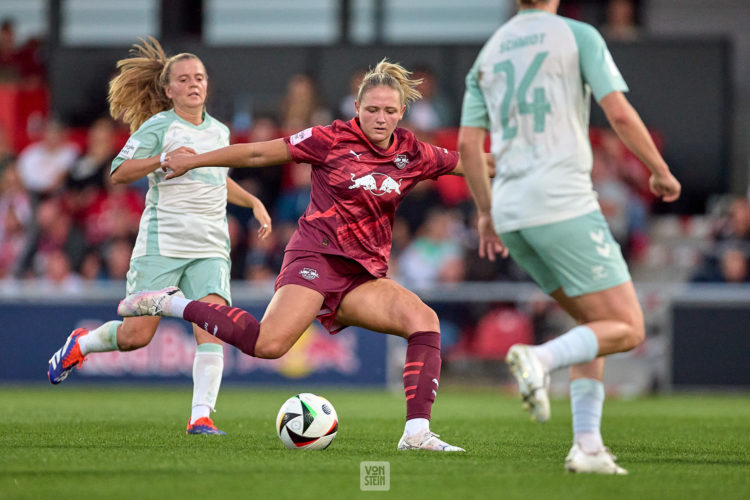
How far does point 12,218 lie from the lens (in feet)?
50.4

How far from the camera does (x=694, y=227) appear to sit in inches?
596

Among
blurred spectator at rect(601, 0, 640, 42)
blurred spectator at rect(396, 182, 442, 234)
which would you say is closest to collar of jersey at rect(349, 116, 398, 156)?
blurred spectator at rect(396, 182, 442, 234)

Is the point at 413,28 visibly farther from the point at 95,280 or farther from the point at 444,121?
the point at 95,280

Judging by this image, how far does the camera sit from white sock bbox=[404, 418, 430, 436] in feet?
19.7

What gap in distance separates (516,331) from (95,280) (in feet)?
17.5

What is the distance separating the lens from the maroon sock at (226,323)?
6.06 m

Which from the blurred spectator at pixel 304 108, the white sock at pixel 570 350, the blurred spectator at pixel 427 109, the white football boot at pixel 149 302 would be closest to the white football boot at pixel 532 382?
the white sock at pixel 570 350

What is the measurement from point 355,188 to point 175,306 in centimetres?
121

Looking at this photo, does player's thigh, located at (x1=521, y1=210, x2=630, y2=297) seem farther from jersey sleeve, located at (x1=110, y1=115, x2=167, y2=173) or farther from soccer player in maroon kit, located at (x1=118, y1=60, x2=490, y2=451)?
jersey sleeve, located at (x1=110, y1=115, x2=167, y2=173)

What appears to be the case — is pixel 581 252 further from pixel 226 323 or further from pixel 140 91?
pixel 140 91

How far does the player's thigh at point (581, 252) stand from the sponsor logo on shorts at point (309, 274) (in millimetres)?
1700

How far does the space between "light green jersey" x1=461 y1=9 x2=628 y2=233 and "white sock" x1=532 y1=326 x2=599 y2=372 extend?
0.51 m

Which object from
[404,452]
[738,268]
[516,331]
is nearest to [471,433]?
[404,452]
